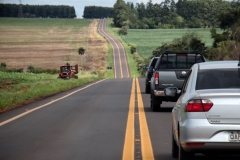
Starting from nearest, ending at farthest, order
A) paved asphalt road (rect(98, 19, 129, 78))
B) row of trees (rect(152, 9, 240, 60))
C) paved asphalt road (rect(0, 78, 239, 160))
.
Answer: paved asphalt road (rect(0, 78, 239, 160)) < row of trees (rect(152, 9, 240, 60)) < paved asphalt road (rect(98, 19, 129, 78))

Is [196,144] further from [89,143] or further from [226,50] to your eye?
[226,50]

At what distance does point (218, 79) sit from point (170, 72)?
1203 cm

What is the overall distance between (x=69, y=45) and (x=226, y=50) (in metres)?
74.1

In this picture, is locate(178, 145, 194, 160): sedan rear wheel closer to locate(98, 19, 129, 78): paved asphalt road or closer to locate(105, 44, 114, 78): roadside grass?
locate(105, 44, 114, 78): roadside grass

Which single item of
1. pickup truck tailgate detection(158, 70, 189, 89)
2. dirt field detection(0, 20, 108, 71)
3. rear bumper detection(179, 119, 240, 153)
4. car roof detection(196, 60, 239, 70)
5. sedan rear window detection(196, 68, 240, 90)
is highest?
car roof detection(196, 60, 239, 70)

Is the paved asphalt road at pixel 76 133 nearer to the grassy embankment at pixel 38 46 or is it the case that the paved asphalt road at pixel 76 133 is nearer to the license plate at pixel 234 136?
the license plate at pixel 234 136

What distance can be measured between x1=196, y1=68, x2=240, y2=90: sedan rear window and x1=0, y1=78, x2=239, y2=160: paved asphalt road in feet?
6.83

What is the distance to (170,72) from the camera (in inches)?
875

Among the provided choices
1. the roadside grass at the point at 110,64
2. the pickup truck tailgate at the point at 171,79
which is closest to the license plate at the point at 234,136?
the pickup truck tailgate at the point at 171,79

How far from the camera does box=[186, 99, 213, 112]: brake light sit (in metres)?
9.45

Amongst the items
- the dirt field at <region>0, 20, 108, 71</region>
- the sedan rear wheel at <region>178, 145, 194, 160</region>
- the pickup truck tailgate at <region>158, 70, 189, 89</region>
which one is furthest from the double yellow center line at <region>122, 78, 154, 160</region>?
the dirt field at <region>0, 20, 108, 71</region>

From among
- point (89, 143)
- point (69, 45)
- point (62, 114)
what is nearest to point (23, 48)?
point (69, 45)

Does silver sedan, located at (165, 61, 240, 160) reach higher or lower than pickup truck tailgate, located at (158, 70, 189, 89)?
higher

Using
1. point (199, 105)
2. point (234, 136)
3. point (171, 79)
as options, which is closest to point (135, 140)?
point (199, 105)
